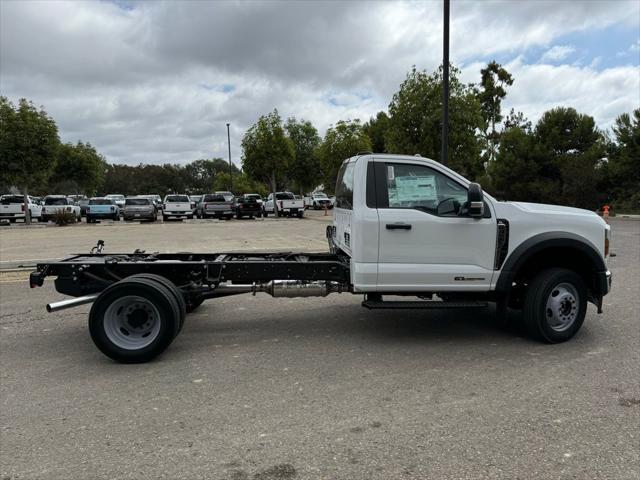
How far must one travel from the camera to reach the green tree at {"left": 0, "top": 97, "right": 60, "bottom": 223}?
86.4 ft

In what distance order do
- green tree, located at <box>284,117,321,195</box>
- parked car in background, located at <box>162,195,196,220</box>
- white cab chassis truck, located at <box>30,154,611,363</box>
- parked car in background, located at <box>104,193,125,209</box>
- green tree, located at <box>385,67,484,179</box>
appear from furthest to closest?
1. green tree, located at <box>284,117,321,195</box>
2. parked car in background, located at <box>104,193,125,209</box>
3. parked car in background, located at <box>162,195,196,220</box>
4. green tree, located at <box>385,67,484,179</box>
5. white cab chassis truck, located at <box>30,154,611,363</box>

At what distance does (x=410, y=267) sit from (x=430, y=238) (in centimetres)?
36

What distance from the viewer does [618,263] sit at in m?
11.2

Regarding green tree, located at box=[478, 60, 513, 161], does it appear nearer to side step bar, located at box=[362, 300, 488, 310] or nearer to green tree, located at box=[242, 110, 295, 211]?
green tree, located at box=[242, 110, 295, 211]

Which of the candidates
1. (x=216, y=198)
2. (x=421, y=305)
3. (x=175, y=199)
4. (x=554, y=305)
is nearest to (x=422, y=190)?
(x=421, y=305)

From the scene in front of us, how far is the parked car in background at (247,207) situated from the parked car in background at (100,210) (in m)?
7.57

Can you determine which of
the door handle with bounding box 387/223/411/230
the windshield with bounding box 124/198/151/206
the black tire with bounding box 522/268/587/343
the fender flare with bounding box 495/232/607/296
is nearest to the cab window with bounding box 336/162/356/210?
the door handle with bounding box 387/223/411/230

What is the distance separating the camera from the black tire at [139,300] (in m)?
4.91

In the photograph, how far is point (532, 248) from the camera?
17.1ft

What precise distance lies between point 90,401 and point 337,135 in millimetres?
30368

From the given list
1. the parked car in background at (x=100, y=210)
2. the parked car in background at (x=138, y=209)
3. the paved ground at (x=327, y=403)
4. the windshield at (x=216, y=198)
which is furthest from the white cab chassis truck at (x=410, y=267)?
the windshield at (x=216, y=198)

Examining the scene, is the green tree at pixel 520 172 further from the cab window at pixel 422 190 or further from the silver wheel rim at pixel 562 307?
the cab window at pixel 422 190

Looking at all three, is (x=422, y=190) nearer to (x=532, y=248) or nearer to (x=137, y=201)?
(x=532, y=248)

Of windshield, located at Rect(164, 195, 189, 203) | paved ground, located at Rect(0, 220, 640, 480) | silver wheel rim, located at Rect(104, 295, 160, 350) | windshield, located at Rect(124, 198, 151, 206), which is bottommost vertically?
paved ground, located at Rect(0, 220, 640, 480)
